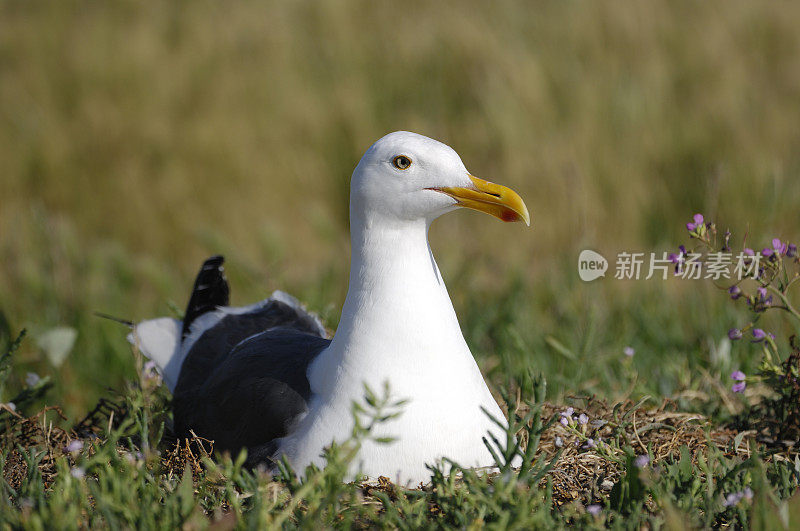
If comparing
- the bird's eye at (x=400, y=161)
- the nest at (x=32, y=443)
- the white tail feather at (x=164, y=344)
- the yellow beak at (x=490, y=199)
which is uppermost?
the bird's eye at (x=400, y=161)

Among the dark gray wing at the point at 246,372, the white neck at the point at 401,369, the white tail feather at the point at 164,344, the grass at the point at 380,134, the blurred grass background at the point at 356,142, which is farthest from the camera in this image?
the blurred grass background at the point at 356,142

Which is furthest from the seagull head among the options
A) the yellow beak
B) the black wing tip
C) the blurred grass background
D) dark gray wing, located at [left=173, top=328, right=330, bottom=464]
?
the blurred grass background

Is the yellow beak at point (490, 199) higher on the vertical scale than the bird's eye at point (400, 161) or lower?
lower

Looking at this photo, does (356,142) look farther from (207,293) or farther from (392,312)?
(392,312)

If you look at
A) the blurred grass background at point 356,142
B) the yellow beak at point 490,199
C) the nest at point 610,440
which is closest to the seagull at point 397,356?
the yellow beak at point 490,199

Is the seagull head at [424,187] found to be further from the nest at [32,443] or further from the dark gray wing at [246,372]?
the nest at [32,443]

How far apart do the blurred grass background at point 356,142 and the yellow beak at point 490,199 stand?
1844 mm

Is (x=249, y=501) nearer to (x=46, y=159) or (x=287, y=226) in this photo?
(x=287, y=226)

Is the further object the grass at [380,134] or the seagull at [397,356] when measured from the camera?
the grass at [380,134]

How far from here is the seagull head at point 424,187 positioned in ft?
8.69

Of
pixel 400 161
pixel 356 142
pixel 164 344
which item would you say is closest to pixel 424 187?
pixel 400 161

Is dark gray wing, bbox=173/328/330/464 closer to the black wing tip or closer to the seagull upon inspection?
the seagull

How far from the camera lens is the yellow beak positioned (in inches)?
104

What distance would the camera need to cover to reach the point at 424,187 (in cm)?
266
